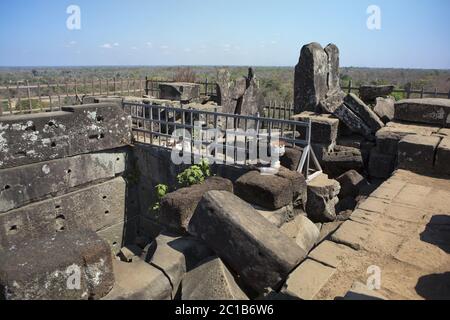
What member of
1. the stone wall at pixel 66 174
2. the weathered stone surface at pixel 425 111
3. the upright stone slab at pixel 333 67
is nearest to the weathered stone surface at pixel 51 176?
the stone wall at pixel 66 174

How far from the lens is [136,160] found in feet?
23.4

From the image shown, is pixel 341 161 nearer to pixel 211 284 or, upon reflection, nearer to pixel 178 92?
pixel 211 284

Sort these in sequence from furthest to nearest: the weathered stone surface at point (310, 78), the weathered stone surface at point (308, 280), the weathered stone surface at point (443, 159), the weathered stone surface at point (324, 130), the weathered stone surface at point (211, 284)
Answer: the weathered stone surface at point (310, 78) → the weathered stone surface at point (324, 130) → the weathered stone surface at point (443, 159) → the weathered stone surface at point (211, 284) → the weathered stone surface at point (308, 280)

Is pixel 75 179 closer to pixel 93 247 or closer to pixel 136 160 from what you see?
pixel 136 160

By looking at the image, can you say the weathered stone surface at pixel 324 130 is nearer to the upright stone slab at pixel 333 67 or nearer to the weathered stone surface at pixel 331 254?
the upright stone slab at pixel 333 67

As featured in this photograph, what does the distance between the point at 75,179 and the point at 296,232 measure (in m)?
4.03

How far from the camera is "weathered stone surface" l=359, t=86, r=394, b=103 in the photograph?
8891mm

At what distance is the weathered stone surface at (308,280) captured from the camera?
2674mm

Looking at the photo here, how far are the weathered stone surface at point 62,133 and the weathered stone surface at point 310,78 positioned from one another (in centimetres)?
479

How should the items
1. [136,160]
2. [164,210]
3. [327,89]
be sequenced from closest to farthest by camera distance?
1. [164,210]
2. [136,160]
3. [327,89]

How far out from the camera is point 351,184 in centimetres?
596

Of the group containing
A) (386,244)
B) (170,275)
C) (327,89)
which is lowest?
(170,275)
